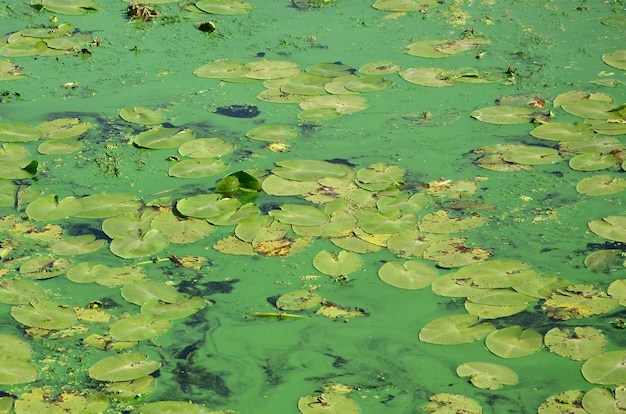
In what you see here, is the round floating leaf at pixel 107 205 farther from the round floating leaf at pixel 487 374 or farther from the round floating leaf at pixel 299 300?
the round floating leaf at pixel 487 374

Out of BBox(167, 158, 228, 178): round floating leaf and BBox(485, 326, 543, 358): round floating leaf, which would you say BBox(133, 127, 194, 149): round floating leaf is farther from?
BBox(485, 326, 543, 358): round floating leaf

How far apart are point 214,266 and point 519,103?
1.89 metres

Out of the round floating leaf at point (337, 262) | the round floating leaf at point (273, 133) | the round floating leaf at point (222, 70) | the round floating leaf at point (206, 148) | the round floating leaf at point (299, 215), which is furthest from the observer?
the round floating leaf at point (222, 70)

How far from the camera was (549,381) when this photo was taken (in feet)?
8.81

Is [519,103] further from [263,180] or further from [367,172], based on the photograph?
[263,180]

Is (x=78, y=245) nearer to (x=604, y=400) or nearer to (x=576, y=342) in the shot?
(x=576, y=342)

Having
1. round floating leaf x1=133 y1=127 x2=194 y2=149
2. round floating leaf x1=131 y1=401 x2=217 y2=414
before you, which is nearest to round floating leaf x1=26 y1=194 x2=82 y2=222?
round floating leaf x1=133 y1=127 x2=194 y2=149

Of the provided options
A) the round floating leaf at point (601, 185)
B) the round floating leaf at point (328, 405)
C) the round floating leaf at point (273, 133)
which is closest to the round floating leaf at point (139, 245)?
the round floating leaf at point (273, 133)

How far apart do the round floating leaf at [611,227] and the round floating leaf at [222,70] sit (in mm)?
2045

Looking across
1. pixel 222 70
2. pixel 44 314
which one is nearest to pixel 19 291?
pixel 44 314

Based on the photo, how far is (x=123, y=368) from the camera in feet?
8.95

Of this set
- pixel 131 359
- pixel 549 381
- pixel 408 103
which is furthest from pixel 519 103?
pixel 131 359

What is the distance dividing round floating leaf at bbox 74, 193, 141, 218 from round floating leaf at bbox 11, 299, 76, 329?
22.4 inches

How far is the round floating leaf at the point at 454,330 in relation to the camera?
2.86 m
